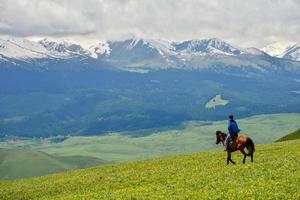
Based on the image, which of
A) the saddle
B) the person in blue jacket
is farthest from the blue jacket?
the saddle

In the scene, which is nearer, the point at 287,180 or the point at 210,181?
the point at 287,180

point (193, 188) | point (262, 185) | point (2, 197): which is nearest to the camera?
point (262, 185)

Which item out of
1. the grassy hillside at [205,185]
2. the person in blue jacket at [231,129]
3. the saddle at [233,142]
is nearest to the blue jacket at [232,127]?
the person in blue jacket at [231,129]

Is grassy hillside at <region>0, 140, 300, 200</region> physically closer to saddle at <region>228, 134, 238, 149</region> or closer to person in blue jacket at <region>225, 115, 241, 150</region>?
saddle at <region>228, 134, 238, 149</region>

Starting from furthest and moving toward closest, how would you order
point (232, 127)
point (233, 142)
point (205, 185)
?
point (233, 142)
point (232, 127)
point (205, 185)

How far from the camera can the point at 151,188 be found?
40.9 meters

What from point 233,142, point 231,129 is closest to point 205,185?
point 231,129

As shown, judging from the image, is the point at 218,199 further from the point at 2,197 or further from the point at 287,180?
the point at 2,197

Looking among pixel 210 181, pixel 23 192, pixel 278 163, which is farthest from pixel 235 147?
pixel 23 192

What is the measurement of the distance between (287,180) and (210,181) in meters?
6.68

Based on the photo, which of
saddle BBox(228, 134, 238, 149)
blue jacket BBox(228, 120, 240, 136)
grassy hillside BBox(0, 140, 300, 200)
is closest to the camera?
grassy hillside BBox(0, 140, 300, 200)

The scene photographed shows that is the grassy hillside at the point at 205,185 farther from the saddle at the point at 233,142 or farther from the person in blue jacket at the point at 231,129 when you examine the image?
the person in blue jacket at the point at 231,129

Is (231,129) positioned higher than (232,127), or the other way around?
(232,127)

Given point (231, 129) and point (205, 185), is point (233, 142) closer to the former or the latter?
point (231, 129)
